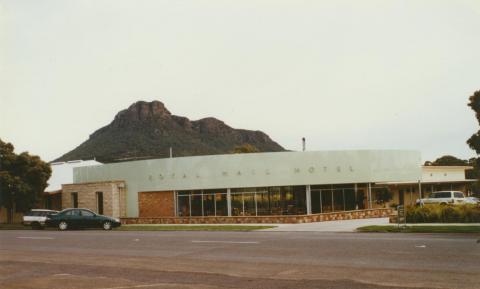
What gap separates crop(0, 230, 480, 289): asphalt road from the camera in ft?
40.0

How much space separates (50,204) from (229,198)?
68.1ft

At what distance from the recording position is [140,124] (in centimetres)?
10744

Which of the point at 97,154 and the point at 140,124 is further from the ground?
the point at 140,124

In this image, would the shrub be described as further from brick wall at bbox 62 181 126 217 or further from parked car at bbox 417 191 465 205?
brick wall at bbox 62 181 126 217

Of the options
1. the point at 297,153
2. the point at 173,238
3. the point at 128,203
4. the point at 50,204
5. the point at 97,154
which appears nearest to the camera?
the point at 173,238

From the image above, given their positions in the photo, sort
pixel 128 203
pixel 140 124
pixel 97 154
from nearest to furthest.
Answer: pixel 128 203
pixel 97 154
pixel 140 124

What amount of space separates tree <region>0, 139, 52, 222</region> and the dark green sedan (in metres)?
10.2

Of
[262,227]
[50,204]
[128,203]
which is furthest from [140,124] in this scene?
[262,227]

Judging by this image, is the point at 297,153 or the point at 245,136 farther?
the point at 245,136

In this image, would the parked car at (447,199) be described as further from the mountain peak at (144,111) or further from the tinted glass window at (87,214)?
the mountain peak at (144,111)

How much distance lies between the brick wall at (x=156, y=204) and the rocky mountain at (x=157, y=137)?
157 feet

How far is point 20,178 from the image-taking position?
44219 mm

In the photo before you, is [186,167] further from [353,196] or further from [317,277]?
[317,277]

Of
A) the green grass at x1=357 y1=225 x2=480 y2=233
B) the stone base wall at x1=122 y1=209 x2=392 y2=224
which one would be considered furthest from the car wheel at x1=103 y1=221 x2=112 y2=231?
the green grass at x1=357 y1=225 x2=480 y2=233
